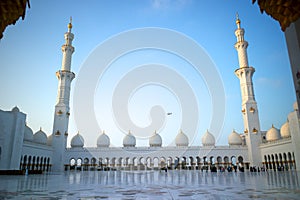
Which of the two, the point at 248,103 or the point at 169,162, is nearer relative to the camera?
the point at 248,103

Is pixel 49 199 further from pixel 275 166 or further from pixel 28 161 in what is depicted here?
pixel 275 166

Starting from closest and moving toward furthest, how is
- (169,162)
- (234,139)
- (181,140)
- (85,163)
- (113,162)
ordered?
(85,163) < (113,162) < (234,139) < (169,162) < (181,140)

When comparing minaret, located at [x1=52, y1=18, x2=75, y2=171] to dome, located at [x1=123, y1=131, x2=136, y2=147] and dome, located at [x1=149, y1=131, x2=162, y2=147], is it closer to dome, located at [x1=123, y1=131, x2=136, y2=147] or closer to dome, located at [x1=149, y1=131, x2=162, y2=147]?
dome, located at [x1=123, y1=131, x2=136, y2=147]

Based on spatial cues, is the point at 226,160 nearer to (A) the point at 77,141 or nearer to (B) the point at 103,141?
(B) the point at 103,141

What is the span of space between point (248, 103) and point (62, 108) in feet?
79.2

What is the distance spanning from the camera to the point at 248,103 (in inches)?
1180

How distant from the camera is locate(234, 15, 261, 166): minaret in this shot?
28.9 meters

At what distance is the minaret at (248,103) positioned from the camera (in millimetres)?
28889

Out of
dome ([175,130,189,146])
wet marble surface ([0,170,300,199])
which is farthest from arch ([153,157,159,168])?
wet marble surface ([0,170,300,199])

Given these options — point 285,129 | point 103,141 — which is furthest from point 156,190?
point 103,141

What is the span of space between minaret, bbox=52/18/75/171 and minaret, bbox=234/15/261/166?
22825 mm

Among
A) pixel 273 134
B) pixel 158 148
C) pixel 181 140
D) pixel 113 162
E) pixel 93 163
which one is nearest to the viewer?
pixel 273 134

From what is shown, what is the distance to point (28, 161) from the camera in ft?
78.7

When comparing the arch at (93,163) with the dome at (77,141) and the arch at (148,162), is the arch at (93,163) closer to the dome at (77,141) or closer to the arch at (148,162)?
the dome at (77,141)
